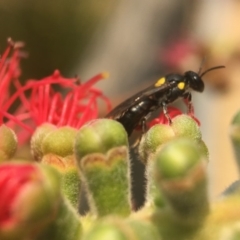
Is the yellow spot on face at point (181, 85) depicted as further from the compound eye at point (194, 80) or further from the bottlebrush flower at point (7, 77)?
the bottlebrush flower at point (7, 77)

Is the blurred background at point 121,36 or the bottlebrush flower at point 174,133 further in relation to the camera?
the blurred background at point 121,36

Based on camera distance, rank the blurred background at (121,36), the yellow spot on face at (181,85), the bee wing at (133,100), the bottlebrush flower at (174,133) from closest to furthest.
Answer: the bottlebrush flower at (174,133), the bee wing at (133,100), the yellow spot on face at (181,85), the blurred background at (121,36)

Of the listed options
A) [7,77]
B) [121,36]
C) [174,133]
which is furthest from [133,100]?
[121,36]

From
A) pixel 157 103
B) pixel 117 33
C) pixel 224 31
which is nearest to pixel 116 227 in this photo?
pixel 157 103

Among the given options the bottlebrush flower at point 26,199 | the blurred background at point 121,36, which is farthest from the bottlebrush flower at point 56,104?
the blurred background at point 121,36

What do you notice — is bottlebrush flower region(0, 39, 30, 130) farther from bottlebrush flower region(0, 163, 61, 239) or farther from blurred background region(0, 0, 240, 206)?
blurred background region(0, 0, 240, 206)

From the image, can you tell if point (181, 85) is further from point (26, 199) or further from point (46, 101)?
point (26, 199)

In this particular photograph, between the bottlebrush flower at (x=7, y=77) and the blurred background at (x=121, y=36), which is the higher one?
the bottlebrush flower at (x=7, y=77)

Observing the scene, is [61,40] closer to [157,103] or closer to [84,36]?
[84,36]

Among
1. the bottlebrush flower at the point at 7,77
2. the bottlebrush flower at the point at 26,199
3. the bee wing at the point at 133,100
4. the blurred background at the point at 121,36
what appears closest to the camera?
the bottlebrush flower at the point at 26,199
